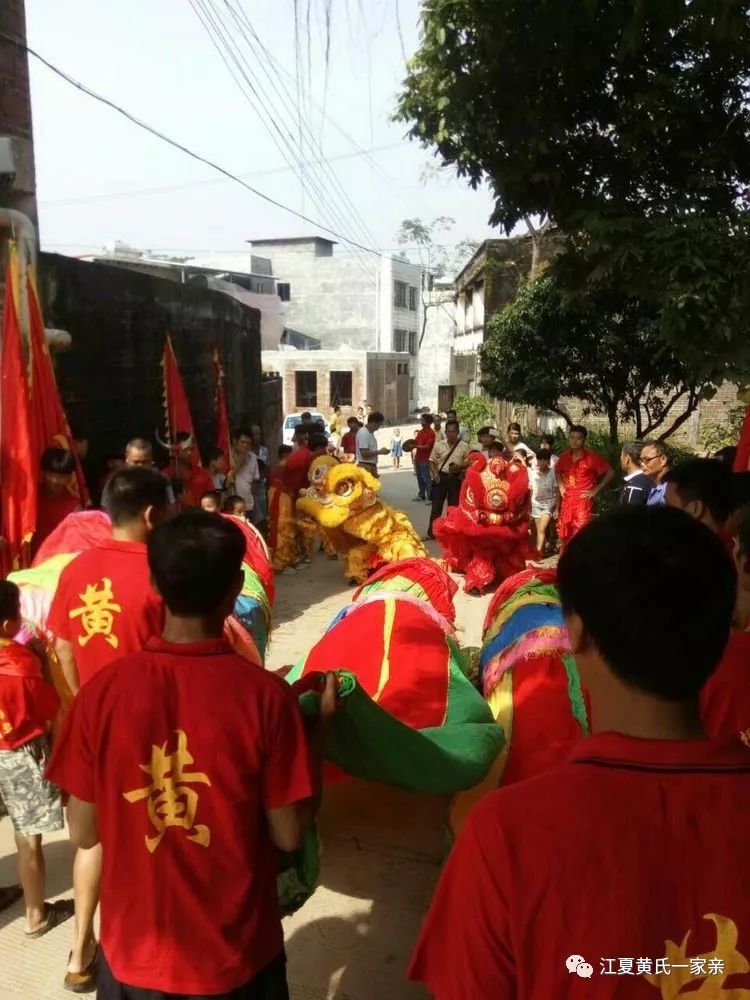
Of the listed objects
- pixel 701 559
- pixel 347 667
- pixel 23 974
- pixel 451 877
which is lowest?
pixel 23 974

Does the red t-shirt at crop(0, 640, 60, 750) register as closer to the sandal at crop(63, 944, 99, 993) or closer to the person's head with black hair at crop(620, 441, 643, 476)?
the sandal at crop(63, 944, 99, 993)

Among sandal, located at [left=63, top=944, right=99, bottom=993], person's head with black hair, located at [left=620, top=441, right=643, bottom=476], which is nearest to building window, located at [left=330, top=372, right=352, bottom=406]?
A: person's head with black hair, located at [left=620, top=441, right=643, bottom=476]

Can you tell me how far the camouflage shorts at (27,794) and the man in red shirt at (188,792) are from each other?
44.6 inches

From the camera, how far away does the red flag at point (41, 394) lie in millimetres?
4340

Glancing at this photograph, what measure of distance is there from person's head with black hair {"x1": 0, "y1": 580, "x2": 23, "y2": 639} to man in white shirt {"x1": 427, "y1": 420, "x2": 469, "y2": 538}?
7.15 metres

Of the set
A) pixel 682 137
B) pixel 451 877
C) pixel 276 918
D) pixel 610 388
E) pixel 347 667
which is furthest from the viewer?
pixel 610 388

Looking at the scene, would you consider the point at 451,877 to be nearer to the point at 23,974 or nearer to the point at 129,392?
the point at 23,974

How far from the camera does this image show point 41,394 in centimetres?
441

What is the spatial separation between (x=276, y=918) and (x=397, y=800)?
200 cm

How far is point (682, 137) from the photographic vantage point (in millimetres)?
6570

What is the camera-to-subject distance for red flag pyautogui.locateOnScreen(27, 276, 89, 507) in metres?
4.34

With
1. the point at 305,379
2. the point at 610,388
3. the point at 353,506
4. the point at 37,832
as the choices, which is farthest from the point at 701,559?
the point at 305,379

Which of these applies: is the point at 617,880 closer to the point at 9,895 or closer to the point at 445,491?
the point at 9,895

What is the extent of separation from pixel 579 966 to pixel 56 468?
389cm
